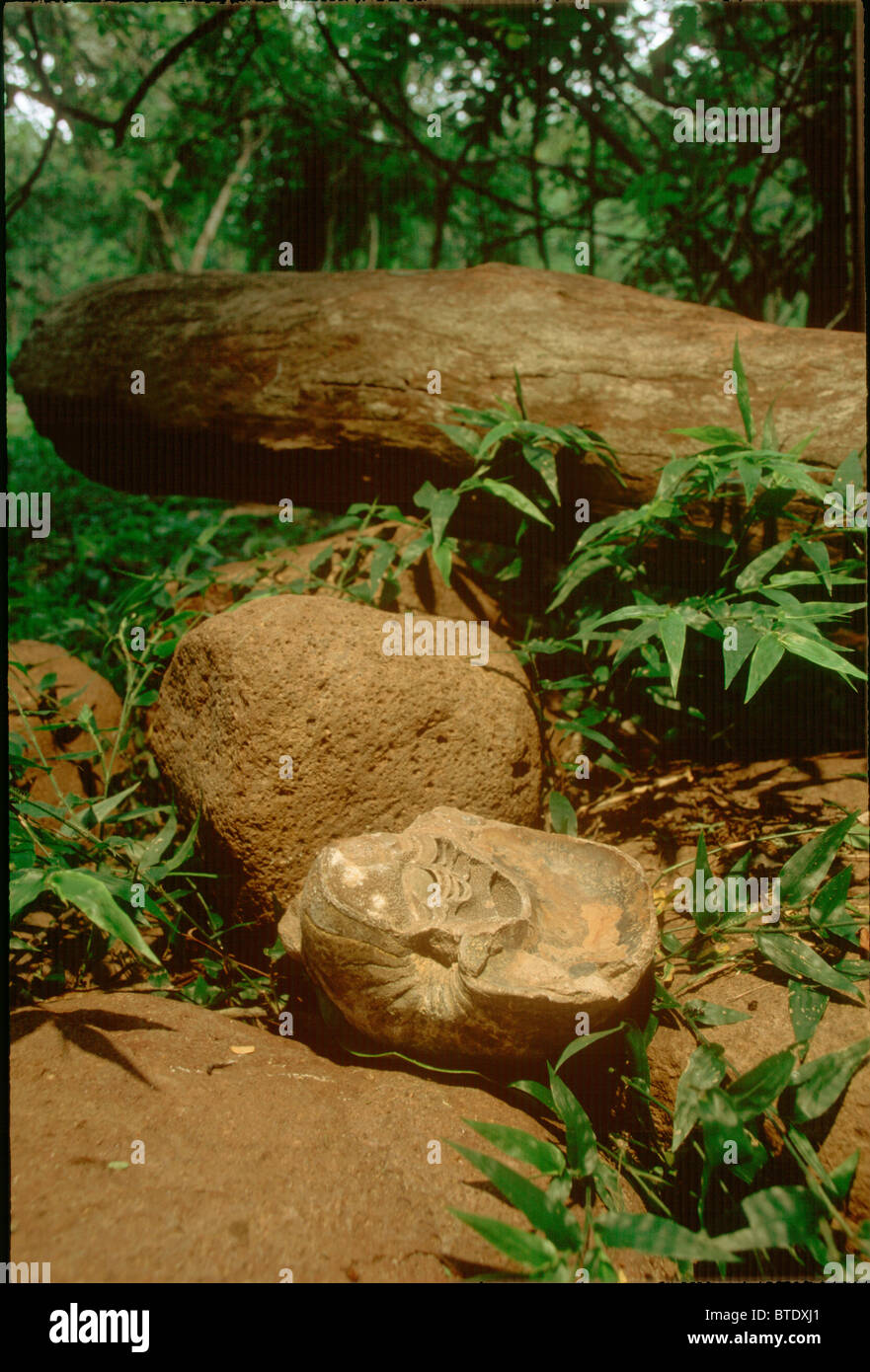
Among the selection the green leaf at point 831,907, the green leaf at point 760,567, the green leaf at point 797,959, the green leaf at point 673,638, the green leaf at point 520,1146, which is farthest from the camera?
the green leaf at point 760,567

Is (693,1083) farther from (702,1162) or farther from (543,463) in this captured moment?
(543,463)

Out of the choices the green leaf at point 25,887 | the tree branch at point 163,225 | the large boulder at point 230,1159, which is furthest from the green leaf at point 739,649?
the tree branch at point 163,225

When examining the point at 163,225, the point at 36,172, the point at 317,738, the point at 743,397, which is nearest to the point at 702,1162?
the point at 317,738

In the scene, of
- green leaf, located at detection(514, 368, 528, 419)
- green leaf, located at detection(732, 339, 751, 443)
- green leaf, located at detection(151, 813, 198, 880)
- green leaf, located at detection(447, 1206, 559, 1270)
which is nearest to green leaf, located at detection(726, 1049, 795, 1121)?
green leaf, located at detection(447, 1206, 559, 1270)

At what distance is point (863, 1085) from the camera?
1.62 m

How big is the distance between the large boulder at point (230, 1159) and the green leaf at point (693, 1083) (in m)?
0.23

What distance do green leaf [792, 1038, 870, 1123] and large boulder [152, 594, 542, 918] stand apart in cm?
103

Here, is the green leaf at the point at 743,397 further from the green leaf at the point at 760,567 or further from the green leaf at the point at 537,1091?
the green leaf at the point at 537,1091

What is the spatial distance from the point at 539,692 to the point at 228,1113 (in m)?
1.64

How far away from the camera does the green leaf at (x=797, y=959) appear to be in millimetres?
1789
